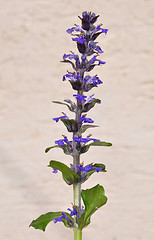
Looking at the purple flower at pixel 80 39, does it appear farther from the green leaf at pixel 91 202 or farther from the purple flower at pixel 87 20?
the green leaf at pixel 91 202

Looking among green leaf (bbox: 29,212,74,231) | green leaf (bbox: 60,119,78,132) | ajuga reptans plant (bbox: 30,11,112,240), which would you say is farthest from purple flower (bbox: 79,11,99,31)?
green leaf (bbox: 29,212,74,231)

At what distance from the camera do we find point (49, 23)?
3.94ft

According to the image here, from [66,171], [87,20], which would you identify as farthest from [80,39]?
[66,171]

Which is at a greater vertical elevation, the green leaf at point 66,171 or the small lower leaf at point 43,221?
the green leaf at point 66,171

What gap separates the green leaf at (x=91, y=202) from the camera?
0.52 meters

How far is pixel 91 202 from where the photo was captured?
0.53 metres

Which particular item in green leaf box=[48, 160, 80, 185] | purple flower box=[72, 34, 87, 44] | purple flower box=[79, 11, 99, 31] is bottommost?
green leaf box=[48, 160, 80, 185]

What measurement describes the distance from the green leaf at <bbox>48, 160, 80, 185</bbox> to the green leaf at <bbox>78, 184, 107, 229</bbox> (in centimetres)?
4

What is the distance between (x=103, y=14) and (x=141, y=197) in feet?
1.87

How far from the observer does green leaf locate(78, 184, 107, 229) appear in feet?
1.69

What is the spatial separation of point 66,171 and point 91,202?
0.07 meters

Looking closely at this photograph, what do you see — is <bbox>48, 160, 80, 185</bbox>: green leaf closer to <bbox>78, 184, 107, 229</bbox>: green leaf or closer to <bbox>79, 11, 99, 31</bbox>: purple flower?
<bbox>78, 184, 107, 229</bbox>: green leaf

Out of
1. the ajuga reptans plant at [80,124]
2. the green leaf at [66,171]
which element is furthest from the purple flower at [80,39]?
the green leaf at [66,171]

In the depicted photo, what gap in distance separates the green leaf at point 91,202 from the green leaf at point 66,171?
0.14 ft
